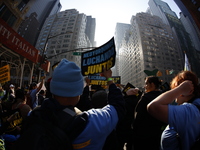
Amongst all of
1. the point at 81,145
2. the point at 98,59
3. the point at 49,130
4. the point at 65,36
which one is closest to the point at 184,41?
the point at 65,36

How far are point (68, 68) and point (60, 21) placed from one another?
276 ft

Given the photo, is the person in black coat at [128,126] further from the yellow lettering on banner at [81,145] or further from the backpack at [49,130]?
the backpack at [49,130]

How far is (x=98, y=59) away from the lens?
3.26 meters

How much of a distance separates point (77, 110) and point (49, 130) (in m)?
0.35

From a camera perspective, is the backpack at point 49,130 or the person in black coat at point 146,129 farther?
the person in black coat at point 146,129

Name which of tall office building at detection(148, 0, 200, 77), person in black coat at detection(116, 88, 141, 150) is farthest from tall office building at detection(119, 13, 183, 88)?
person in black coat at detection(116, 88, 141, 150)

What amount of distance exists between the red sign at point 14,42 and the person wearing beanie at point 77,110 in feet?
31.6

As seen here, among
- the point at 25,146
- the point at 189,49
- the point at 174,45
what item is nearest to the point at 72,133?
the point at 25,146

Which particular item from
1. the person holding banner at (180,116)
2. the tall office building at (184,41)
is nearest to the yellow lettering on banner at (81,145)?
the person holding banner at (180,116)

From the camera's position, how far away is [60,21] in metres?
70.9

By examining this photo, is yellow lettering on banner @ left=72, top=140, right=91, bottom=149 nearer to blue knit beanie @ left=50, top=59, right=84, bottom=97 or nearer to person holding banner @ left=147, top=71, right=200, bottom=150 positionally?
blue knit beanie @ left=50, top=59, right=84, bottom=97

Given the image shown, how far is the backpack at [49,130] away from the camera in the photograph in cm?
65

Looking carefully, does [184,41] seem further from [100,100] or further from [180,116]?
[180,116]

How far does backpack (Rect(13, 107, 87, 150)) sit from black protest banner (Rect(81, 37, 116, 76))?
81.1 inches
